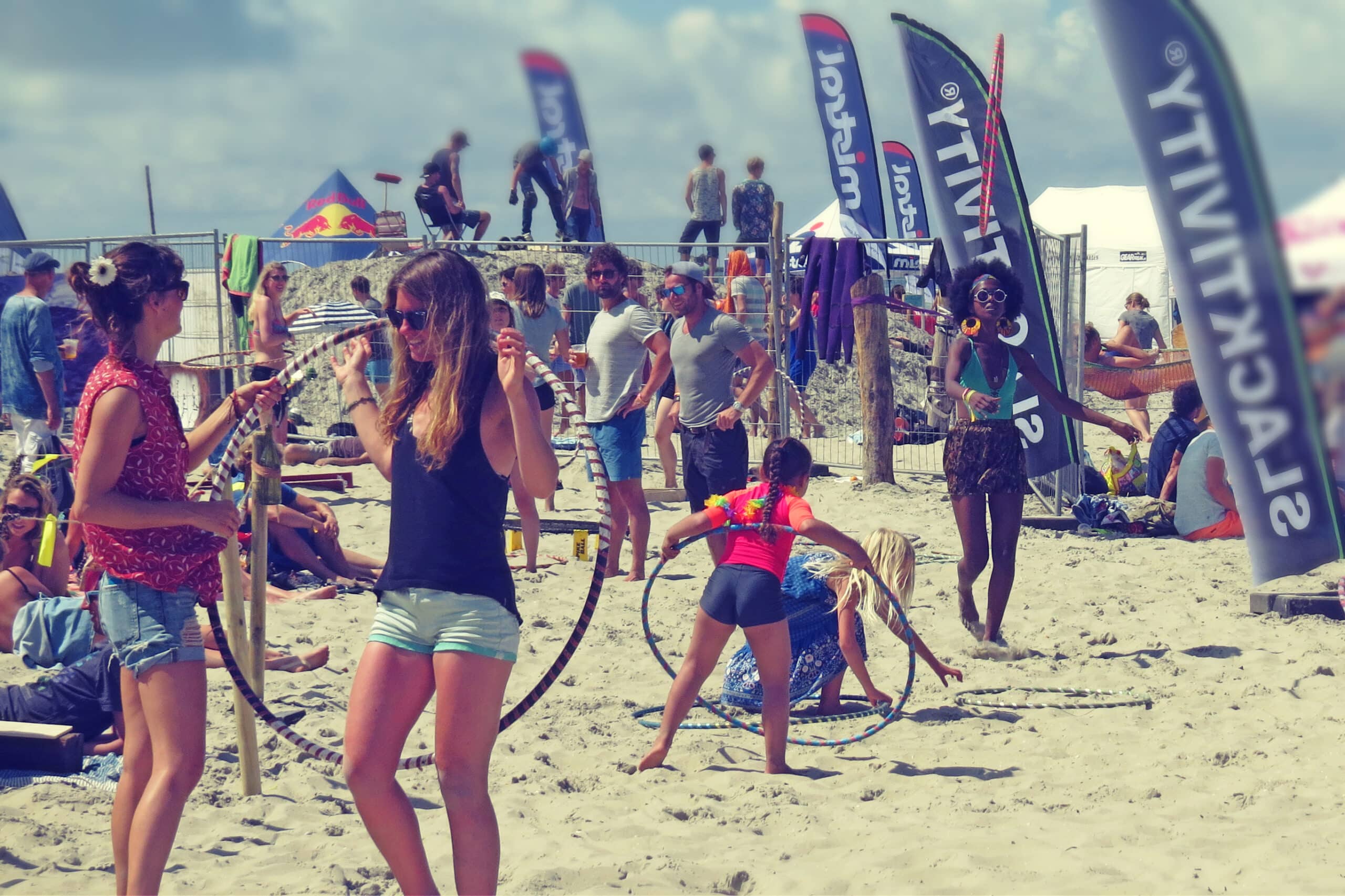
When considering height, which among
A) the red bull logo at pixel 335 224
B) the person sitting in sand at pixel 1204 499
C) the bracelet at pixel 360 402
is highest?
the red bull logo at pixel 335 224

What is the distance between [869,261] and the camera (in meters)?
13.6

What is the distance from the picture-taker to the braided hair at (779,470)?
492 centimetres

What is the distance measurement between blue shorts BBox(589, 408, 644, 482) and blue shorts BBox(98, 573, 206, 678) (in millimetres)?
4904

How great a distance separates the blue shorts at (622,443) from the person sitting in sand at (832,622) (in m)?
2.49

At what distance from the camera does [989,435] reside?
22.0 ft

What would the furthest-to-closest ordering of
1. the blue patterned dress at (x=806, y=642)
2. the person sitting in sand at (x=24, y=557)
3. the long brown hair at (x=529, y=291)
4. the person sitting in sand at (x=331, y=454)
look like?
the person sitting in sand at (x=331, y=454) < the long brown hair at (x=529, y=291) < the person sitting in sand at (x=24, y=557) < the blue patterned dress at (x=806, y=642)

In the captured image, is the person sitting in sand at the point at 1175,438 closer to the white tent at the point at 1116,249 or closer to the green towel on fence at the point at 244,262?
the green towel on fence at the point at 244,262

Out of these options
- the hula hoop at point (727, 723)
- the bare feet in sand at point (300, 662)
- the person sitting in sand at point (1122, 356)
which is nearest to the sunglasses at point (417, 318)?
the hula hoop at point (727, 723)

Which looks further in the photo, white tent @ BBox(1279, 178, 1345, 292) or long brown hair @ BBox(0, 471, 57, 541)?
long brown hair @ BBox(0, 471, 57, 541)

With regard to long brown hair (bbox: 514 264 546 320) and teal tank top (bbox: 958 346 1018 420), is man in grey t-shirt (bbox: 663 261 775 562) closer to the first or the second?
teal tank top (bbox: 958 346 1018 420)

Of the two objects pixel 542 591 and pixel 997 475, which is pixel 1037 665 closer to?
pixel 997 475

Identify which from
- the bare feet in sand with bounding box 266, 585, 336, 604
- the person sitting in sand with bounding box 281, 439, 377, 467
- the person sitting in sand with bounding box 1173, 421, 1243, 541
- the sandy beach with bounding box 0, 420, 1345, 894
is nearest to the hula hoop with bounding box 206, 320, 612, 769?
the sandy beach with bounding box 0, 420, 1345, 894

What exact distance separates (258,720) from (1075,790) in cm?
345

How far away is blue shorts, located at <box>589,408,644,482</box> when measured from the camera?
8219mm
